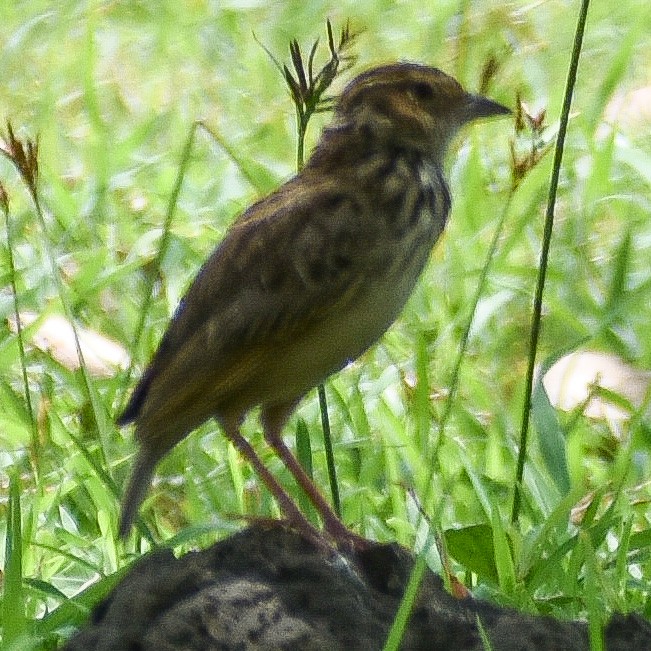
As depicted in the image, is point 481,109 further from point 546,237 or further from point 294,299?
point 294,299

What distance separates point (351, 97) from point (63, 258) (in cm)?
225

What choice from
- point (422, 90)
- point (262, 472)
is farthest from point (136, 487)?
point (422, 90)

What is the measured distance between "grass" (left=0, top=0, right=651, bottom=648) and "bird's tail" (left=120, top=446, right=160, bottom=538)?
16 cm

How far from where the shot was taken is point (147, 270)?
6496 millimetres

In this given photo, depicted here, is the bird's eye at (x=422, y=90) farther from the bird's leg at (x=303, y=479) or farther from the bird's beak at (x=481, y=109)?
the bird's leg at (x=303, y=479)

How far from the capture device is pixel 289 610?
336cm

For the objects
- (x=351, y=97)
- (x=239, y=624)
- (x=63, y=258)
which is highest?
(x=63, y=258)

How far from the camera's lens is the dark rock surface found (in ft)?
10.8

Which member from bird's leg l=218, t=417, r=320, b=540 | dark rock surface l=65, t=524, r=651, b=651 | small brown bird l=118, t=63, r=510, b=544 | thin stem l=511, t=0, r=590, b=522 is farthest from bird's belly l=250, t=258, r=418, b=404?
dark rock surface l=65, t=524, r=651, b=651

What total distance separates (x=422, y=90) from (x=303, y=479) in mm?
1075

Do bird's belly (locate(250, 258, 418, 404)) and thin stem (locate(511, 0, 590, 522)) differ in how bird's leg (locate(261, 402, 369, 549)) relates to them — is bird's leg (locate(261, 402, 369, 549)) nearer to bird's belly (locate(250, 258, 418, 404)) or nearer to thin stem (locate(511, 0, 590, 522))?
bird's belly (locate(250, 258, 418, 404))

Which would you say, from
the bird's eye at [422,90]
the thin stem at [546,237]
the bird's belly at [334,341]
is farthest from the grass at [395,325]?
the bird's belly at [334,341]

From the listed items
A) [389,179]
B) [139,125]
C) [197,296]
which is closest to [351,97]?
[389,179]

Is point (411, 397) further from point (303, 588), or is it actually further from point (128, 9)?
point (128, 9)
